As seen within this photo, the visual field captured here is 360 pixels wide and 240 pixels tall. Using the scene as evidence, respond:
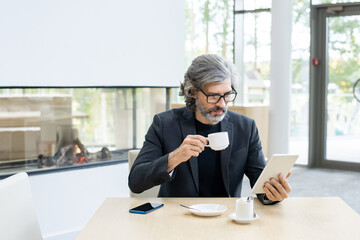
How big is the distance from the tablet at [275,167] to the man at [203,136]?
31cm

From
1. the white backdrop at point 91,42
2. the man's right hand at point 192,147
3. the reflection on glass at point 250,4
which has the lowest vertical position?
the man's right hand at point 192,147

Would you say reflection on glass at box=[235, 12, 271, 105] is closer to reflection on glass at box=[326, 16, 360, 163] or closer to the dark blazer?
reflection on glass at box=[326, 16, 360, 163]

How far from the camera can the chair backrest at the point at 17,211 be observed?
151 cm

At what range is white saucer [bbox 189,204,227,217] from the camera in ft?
5.67

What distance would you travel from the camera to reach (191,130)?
7.29ft

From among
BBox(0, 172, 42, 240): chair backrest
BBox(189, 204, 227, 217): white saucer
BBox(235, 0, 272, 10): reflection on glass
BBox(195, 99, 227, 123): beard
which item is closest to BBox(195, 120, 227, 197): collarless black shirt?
BBox(195, 99, 227, 123): beard

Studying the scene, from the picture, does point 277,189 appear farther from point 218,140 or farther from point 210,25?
point 210,25

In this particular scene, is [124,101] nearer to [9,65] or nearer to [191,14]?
[9,65]

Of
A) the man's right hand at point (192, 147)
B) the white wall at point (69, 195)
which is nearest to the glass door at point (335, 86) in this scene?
the white wall at point (69, 195)

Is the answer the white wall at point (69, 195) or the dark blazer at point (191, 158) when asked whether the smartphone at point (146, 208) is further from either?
the white wall at point (69, 195)

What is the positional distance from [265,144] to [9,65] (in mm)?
4017

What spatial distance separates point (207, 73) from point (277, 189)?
Answer: 0.62 m

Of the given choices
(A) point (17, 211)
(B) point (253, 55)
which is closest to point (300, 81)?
(B) point (253, 55)

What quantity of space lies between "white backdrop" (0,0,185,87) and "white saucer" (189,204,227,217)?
1.88 m
